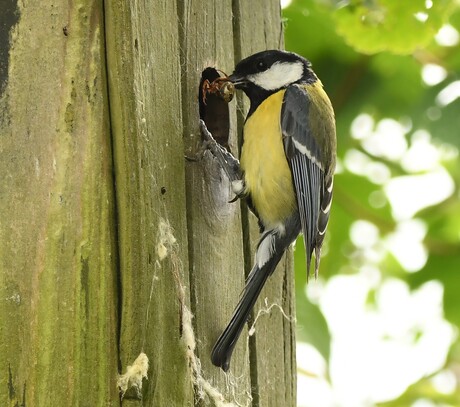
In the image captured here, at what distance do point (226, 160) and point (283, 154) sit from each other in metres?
0.37

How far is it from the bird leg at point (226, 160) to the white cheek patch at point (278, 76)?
0.26 meters

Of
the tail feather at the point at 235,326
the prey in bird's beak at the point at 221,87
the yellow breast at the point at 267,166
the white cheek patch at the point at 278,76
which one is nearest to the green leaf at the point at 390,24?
the white cheek patch at the point at 278,76

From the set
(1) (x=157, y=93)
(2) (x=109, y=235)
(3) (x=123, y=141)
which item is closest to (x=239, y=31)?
(1) (x=157, y=93)

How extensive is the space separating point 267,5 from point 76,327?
1.37 metres

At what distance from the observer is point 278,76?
2908mm

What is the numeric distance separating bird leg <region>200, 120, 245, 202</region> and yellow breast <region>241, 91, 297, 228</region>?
7 cm

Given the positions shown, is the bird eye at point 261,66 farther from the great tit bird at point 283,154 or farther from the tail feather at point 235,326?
the tail feather at point 235,326

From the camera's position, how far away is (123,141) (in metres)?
2.00

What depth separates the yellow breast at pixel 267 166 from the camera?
8.87ft

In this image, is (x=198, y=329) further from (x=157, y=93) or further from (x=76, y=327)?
(x=157, y=93)

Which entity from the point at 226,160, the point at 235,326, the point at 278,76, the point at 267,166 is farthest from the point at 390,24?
the point at 235,326

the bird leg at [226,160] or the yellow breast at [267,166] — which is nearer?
the bird leg at [226,160]

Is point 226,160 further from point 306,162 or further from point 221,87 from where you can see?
point 306,162

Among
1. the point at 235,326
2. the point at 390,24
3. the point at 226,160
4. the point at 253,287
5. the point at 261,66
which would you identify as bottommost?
the point at 235,326
